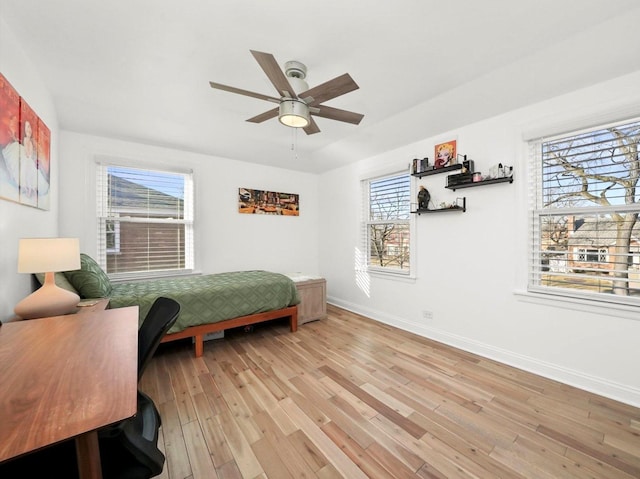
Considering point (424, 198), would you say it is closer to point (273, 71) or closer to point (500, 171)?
point (500, 171)

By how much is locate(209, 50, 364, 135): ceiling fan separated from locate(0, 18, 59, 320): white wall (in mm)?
1249

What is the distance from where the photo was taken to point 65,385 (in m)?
0.84

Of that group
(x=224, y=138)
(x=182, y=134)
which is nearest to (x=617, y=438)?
(x=224, y=138)

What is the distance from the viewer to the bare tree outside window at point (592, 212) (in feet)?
6.69

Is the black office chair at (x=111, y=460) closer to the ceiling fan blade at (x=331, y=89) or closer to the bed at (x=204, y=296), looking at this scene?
the bed at (x=204, y=296)

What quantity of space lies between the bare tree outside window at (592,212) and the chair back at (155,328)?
9.68 feet

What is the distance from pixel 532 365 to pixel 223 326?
301 cm

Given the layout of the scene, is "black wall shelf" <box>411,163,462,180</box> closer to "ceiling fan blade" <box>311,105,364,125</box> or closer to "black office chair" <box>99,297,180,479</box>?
"ceiling fan blade" <box>311,105,364,125</box>

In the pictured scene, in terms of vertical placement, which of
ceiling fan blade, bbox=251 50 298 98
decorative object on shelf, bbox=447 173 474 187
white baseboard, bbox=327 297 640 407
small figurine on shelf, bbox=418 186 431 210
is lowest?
white baseboard, bbox=327 297 640 407

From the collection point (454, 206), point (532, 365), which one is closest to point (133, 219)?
point (454, 206)

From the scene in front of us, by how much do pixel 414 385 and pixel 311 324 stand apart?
1.73m

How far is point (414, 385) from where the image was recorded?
2.23 metres

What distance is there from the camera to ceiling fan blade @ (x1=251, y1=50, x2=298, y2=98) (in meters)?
1.51

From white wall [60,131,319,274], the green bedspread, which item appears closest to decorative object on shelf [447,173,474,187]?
the green bedspread
